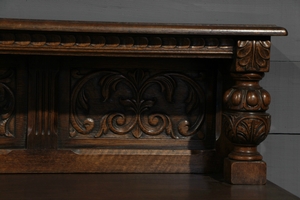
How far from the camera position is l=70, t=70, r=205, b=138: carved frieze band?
0.87 m

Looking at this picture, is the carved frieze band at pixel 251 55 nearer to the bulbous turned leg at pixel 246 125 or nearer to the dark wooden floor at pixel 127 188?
the bulbous turned leg at pixel 246 125

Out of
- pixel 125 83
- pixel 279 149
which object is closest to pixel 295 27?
pixel 279 149

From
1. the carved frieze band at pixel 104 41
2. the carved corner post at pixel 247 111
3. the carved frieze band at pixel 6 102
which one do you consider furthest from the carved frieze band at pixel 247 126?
the carved frieze band at pixel 6 102

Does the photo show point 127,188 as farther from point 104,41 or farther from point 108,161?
point 104,41

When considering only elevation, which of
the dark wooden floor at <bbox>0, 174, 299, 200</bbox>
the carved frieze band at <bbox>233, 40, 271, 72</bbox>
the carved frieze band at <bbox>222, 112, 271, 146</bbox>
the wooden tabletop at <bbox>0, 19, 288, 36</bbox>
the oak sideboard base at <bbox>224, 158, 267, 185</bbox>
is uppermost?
the wooden tabletop at <bbox>0, 19, 288, 36</bbox>

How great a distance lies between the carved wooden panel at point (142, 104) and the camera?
0.86 meters

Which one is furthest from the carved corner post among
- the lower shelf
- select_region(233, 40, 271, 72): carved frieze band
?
the lower shelf

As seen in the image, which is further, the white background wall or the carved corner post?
the white background wall

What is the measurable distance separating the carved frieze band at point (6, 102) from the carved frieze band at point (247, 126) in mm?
381

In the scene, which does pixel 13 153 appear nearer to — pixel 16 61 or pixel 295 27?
pixel 16 61

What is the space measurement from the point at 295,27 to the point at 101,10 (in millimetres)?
379

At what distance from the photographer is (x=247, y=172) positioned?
763 mm

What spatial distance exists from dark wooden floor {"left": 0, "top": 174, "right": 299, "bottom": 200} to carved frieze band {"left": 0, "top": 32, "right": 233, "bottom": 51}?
0.21 meters

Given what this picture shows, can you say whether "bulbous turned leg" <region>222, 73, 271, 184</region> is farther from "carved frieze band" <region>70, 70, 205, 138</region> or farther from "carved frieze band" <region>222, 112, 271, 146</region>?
"carved frieze band" <region>70, 70, 205, 138</region>
